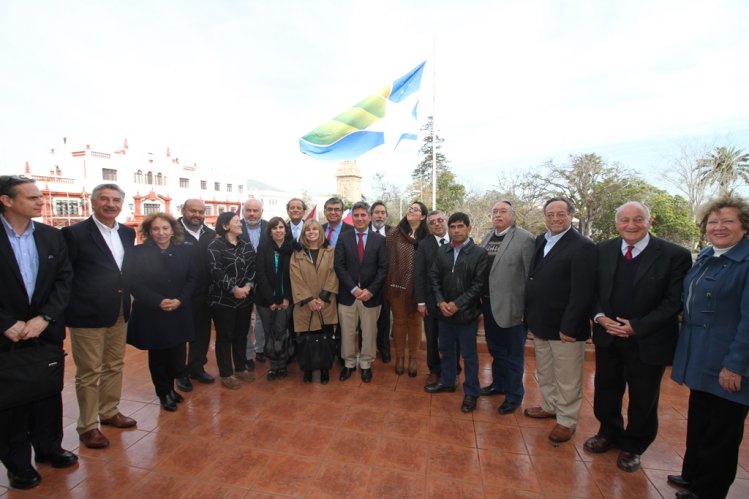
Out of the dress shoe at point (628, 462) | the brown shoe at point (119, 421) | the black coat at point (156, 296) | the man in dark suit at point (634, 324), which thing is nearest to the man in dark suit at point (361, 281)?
the black coat at point (156, 296)

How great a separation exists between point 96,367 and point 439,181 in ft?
77.3

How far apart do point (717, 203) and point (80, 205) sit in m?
33.6

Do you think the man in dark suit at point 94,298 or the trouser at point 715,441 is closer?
the trouser at point 715,441

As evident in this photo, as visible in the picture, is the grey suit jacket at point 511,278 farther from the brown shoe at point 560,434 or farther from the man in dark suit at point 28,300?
the man in dark suit at point 28,300

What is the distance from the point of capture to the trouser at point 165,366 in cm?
317

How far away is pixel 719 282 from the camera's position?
204 centimetres

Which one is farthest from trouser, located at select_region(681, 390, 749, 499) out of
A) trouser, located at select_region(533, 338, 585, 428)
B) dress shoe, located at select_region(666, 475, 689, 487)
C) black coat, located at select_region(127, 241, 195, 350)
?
black coat, located at select_region(127, 241, 195, 350)

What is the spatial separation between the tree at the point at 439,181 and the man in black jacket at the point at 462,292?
18.7 m

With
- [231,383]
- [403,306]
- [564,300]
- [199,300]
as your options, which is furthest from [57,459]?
[564,300]

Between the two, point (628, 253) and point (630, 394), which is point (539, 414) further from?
point (628, 253)

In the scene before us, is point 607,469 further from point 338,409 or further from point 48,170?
point 48,170

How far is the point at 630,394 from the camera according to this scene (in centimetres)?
252

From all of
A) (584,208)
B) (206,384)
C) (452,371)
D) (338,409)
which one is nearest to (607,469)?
(452,371)

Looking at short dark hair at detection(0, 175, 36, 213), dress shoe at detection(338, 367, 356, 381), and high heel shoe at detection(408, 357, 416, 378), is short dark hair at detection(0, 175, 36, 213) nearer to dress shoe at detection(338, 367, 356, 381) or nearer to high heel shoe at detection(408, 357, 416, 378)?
dress shoe at detection(338, 367, 356, 381)
